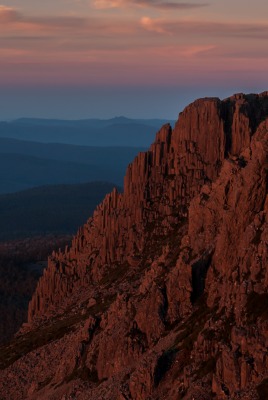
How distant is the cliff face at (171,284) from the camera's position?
165ft

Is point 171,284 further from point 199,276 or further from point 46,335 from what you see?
point 46,335

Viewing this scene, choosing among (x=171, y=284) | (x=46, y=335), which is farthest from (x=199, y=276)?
(x=46, y=335)

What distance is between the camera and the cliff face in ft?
165

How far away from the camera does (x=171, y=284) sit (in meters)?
59.8

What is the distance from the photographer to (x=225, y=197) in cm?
6288

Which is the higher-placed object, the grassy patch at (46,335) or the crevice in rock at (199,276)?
the crevice in rock at (199,276)

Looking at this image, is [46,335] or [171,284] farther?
[46,335]

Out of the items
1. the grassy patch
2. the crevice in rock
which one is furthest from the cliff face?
the grassy patch

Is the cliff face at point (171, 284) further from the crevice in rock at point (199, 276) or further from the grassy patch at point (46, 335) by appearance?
the grassy patch at point (46, 335)

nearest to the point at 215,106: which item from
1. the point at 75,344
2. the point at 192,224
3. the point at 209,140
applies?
the point at 209,140

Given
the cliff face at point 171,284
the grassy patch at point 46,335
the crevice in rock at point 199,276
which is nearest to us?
the cliff face at point 171,284

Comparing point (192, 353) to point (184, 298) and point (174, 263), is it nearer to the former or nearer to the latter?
point (184, 298)

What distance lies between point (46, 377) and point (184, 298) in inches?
669

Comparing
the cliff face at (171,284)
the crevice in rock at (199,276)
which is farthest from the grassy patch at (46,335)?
the crevice in rock at (199,276)
